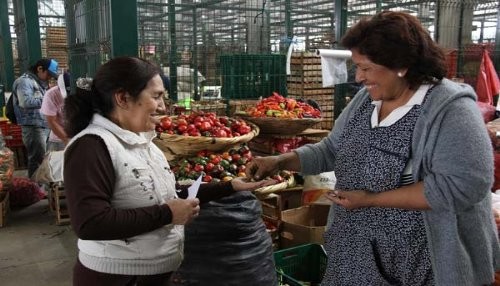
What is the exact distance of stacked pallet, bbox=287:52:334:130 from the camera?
5.03 meters

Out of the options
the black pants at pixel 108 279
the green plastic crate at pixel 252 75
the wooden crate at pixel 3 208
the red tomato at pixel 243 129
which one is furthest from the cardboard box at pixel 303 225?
the wooden crate at pixel 3 208

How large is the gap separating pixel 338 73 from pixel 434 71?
2496mm

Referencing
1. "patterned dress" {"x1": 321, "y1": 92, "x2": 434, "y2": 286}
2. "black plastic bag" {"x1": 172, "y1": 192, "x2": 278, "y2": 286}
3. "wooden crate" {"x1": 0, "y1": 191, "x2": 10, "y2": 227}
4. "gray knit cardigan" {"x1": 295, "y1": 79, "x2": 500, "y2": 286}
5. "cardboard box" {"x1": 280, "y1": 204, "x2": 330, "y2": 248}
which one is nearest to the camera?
"gray knit cardigan" {"x1": 295, "y1": 79, "x2": 500, "y2": 286}

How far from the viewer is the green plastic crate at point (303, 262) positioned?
293cm

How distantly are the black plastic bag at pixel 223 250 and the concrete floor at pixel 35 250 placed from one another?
1.69 meters

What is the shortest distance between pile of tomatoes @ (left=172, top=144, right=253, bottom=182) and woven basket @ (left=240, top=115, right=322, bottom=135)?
0.46 metres

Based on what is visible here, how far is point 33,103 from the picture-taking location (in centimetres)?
560

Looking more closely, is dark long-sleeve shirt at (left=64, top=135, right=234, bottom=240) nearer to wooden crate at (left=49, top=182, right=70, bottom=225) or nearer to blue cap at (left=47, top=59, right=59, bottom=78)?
wooden crate at (left=49, top=182, right=70, bottom=225)

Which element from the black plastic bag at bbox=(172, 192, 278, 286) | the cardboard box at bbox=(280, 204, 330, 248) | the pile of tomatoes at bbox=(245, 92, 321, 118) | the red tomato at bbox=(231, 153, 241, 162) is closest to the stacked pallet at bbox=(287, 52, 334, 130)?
the pile of tomatoes at bbox=(245, 92, 321, 118)

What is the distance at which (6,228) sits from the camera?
477 cm

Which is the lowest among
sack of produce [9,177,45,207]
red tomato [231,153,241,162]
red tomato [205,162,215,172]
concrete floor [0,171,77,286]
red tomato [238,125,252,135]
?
concrete floor [0,171,77,286]

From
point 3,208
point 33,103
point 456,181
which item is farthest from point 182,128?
point 33,103

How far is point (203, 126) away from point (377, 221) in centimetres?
193

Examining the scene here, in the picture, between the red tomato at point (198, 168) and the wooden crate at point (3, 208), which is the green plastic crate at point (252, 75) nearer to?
the red tomato at point (198, 168)
